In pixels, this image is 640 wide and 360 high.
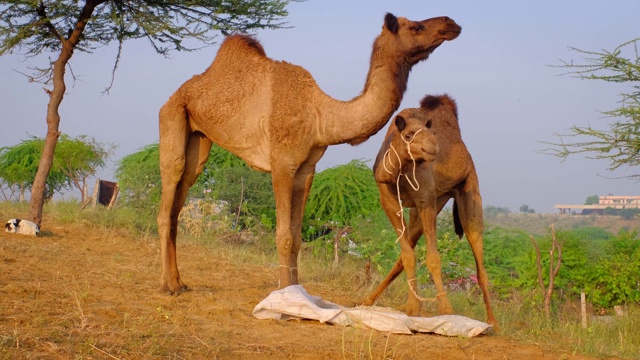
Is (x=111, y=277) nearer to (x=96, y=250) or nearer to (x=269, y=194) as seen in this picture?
(x=96, y=250)

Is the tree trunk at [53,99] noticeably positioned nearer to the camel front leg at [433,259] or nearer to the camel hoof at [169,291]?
the camel hoof at [169,291]

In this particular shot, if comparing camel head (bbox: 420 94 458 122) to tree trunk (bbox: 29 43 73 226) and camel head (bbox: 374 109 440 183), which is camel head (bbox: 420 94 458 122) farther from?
tree trunk (bbox: 29 43 73 226)

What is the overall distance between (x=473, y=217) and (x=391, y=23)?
2.60 metres

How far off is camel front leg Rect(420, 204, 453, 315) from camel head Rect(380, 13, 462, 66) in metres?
1.54

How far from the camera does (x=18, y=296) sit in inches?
251

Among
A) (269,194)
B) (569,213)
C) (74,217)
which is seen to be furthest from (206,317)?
(569,213)

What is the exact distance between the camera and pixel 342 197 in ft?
57.9

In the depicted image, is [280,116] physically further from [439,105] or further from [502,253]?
[502,253]

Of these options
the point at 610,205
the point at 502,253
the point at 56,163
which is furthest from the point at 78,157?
the point at 610,205

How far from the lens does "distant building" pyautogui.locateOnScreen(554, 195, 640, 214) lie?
76.9m

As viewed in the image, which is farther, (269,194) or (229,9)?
(269,194)

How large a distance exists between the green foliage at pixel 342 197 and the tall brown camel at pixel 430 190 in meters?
8.71

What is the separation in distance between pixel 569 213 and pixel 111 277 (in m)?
81.6

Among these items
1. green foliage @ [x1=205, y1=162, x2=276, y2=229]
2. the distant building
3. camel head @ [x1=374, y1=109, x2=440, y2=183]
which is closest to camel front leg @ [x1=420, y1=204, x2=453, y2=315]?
camel head @ [x1=374, y1=109, x2=440, y2=183]
